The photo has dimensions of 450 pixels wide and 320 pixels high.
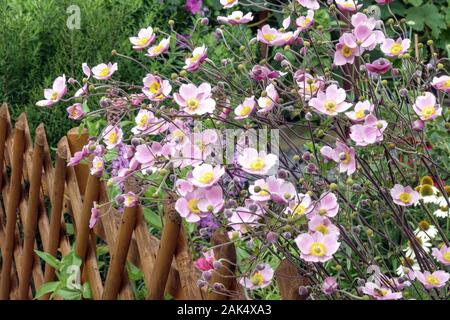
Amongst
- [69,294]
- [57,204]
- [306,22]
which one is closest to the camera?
[306,22]

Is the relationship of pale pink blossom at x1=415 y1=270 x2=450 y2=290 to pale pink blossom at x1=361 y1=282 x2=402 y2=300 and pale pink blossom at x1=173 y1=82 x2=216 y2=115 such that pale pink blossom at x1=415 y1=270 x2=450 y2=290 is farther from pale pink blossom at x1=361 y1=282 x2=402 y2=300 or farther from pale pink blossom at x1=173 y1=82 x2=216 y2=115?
pale pink blossom at x1=173 y1=82 x2=216 y2=115

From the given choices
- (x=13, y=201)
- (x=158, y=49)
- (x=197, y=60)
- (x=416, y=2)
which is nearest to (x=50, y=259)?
(x=13, y=201)

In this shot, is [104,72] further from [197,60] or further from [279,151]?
[279,151]

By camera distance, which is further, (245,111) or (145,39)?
(145,39)

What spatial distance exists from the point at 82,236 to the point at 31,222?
0.44m

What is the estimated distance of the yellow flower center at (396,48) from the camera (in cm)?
170

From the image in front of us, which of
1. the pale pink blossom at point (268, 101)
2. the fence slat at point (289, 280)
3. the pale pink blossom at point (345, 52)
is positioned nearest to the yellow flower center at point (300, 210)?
the fence slat at point (289, 280)

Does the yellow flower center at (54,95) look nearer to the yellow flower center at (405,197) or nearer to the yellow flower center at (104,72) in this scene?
the yellow flower center at (104,72)

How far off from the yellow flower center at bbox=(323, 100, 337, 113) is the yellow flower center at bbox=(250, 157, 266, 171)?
16 centimetres

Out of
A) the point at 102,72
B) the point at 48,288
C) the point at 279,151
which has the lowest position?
the point at 48,288

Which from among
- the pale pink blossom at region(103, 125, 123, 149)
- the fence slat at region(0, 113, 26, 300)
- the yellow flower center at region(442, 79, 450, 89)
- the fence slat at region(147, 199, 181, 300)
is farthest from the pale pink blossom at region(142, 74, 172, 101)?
the fence slat at region(0, 113, 26, 300)

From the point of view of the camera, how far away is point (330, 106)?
159 centimetres

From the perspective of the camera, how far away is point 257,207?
1.53 m
